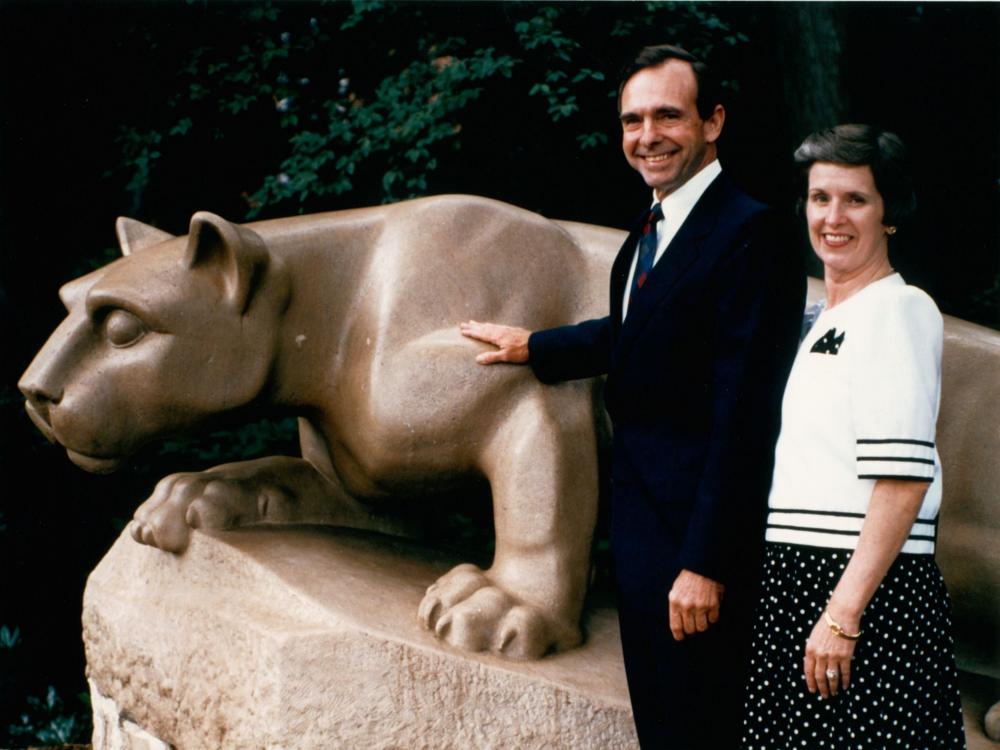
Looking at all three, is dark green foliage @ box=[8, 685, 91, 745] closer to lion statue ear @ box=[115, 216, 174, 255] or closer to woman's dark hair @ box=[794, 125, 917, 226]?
lion statue ear @ box=[115, 216, 174, 255]

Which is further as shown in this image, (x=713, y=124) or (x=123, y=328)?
(x=123, y=328)

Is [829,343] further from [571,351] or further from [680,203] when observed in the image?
[571,351]

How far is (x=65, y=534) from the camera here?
5.25 metres

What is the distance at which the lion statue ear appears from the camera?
3.36m

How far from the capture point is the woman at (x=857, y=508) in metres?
2.04

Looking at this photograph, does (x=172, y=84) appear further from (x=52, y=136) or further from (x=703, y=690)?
(x=703, y=690)

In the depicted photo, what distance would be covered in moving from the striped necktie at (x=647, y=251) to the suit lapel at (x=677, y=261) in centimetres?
5

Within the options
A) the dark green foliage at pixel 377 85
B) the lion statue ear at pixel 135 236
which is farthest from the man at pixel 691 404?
the dark green foliage at pixel 377 85

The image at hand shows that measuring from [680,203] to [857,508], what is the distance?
79 centimetres

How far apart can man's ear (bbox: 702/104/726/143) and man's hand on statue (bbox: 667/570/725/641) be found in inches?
37.0

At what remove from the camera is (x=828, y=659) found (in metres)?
2.06

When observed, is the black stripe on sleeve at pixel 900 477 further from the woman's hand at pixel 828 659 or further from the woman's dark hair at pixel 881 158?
the woman's dark hair at pixel 881 158

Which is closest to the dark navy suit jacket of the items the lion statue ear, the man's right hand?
the man's right hand

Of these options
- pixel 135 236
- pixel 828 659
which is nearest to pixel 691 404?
pixel 828 659
